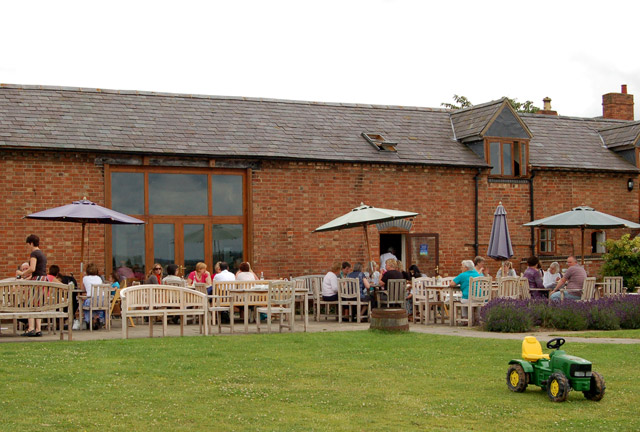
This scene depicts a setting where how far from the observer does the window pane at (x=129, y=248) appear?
20.1 meters

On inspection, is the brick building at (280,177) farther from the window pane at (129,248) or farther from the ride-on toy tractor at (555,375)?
the ride-on toy tractor at (555,375)

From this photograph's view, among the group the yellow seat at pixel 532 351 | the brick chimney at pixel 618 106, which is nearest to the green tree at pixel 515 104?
the brick chimney at pixel 618 106

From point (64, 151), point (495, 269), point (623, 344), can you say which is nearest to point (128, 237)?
point (64, 151)

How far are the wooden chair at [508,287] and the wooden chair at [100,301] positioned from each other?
23.9 feet

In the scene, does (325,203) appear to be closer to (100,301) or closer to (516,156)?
(516,156)

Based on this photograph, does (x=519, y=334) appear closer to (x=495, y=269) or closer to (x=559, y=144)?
(x=495, y=269)

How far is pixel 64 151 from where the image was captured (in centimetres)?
1953

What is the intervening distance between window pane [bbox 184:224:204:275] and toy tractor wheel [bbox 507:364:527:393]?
538 inches

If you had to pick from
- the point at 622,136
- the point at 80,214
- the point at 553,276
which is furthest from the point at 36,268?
the point at 622,136

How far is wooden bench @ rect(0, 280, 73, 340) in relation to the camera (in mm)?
11961

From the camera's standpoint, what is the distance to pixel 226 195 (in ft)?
69.8

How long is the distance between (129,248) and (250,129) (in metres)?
4.68

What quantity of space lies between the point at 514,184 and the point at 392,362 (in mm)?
15554

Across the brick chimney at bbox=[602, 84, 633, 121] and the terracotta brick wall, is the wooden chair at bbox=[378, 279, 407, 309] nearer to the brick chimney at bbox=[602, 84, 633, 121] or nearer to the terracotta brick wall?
the terracotta brick wall
